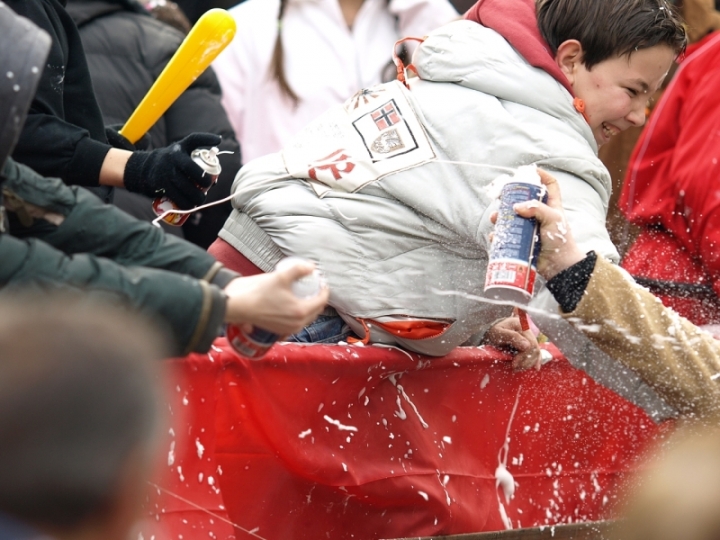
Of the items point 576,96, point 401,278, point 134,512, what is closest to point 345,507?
point 401,278

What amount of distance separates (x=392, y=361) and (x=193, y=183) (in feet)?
2.18

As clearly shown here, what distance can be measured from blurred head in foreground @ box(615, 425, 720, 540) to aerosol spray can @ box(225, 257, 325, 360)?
105 cm

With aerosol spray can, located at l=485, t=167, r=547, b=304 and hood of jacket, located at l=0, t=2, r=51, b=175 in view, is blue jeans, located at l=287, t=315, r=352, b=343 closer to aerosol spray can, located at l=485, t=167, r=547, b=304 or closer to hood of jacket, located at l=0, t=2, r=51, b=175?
aerosol spray can, located at l=485, t=167, r=547, b=304

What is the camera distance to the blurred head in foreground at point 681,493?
2.42 meters

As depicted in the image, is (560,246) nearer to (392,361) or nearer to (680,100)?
(392,361)

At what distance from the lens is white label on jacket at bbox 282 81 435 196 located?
266 cm

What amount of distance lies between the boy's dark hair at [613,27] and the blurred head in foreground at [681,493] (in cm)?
95

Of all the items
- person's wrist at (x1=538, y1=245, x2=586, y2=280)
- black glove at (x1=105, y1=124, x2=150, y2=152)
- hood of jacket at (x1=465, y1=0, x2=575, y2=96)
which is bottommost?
black glove at (x1=105, y1=124, x2=150, y2=152)

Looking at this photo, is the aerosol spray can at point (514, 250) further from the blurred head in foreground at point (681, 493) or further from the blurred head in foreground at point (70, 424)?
the blurred head in foreground at point (70, 424)

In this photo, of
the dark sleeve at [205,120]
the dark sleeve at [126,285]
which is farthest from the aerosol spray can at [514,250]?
the dark sleeve at [205,120]

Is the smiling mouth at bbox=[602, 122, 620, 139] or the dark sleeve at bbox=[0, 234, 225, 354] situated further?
the smiling mouth at bbox=[602, 122, 620, 139]

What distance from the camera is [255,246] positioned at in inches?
109

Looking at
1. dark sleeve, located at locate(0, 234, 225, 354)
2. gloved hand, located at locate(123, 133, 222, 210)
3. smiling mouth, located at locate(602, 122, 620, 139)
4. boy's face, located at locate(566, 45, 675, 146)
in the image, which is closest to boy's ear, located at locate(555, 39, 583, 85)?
boy's face, located at locate(566, 45, 675, 146)

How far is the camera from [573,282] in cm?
238
